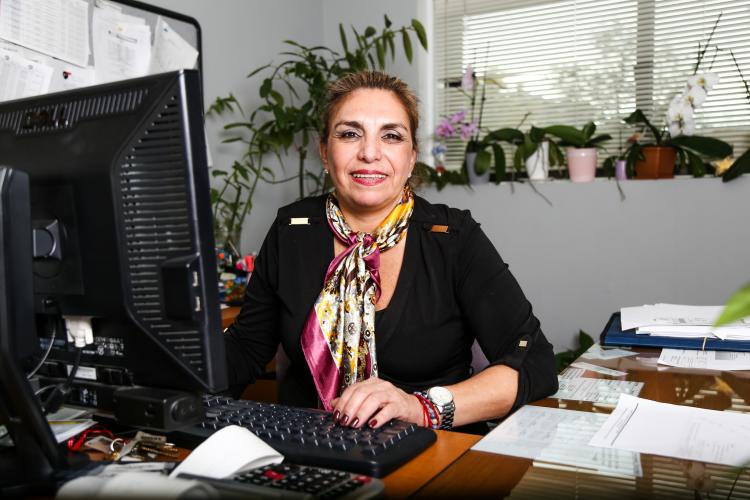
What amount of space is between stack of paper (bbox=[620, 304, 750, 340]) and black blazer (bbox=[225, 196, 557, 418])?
0.36 metres

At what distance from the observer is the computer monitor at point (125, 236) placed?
694mm

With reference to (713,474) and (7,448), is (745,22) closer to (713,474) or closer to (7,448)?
(713,474)

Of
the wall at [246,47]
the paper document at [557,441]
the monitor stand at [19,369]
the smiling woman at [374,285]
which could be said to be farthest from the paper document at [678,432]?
the wall at [246,47]

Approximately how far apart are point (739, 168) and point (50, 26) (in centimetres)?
228

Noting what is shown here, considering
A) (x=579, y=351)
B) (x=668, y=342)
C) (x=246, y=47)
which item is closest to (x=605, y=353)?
(x=668, y=342)

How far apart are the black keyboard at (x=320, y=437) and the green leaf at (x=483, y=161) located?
201 cm

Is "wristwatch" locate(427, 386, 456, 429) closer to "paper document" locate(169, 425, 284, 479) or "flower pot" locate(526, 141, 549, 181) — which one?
"paper document" locate(169, 425, 284, 479)

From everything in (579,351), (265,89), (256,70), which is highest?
(256,70)

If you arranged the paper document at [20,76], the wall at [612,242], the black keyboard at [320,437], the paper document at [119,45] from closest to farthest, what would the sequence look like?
the black keyboard at [320,437], the paper document at [20,76], the paper document at [119,45], the wall at [612,242]

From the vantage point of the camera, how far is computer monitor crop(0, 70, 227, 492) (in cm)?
69

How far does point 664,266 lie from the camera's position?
8.39 feet

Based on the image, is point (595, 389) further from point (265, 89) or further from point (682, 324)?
point (265, 89)

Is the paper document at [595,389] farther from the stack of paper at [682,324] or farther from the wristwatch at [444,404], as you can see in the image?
the stack of paper at [682,324]

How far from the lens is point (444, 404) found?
42.8 inches
